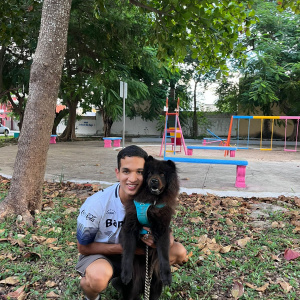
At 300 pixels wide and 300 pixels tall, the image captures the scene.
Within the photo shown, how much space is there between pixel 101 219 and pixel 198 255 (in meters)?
1.39

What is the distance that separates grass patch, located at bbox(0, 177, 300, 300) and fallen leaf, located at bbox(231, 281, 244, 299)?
0.06ft

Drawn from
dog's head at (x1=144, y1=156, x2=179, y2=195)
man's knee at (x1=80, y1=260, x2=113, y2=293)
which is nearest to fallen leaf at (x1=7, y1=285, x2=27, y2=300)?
man's knee at (x1=80, y1=260, x2=113, y2=293)

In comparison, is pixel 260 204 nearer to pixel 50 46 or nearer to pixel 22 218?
pixel 22 218

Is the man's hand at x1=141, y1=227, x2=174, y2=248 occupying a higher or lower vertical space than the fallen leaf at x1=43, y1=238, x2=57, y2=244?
higher

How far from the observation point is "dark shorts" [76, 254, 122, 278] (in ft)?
6.96

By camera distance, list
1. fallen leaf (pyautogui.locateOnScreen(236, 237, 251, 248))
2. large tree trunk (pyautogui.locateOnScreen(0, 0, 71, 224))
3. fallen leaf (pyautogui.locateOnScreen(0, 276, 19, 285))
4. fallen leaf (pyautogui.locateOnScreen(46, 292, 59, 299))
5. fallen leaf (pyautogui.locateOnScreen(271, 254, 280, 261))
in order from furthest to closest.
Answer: large tree trunk (pyautogui.locateOnScreen(0, 0, 71, 224))
fallen leaf (pyautogui.locateOnScreen(236, 237, 251, 248))
fallen leaf (pyautogui.locateOnScreen(271, 254, 280, 261))
fallen leaf (pyautogui.locateOnScreen(0, 276, 19, 285))
fallen leaf (pyautogui.locateOnScreen(46, 292, 59, 299))

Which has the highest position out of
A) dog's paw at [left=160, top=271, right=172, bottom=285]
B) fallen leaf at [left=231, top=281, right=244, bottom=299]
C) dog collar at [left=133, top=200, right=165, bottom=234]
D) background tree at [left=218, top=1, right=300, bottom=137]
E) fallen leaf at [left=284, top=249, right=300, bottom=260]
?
background tree at [left=218, top=1, right=300, bottom=137]

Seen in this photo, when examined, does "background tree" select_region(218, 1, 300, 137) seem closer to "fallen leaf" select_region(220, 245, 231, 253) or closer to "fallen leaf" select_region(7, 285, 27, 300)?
"fallen leaf" select_region(220, 245, 231, 253)

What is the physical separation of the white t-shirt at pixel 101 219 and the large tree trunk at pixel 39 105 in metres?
1.91

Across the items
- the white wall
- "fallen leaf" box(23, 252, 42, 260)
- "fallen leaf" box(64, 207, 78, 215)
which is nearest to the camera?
"fallen leaf" box(23, 252, 42, 260)

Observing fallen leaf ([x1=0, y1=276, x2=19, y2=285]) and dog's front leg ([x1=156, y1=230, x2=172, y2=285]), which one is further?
fallen leaf ([x1=0, y1=276, x2=19, y2=285])

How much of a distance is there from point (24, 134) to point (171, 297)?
8.62 ft

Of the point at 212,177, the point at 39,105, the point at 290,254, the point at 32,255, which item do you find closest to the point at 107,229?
the point at 32,255

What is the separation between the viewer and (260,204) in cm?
484
